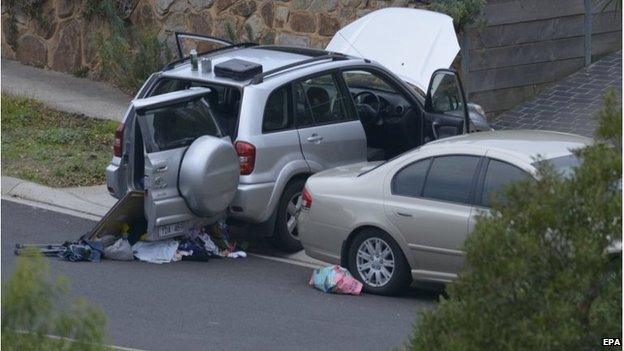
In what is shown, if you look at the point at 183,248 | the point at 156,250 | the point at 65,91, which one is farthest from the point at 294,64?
the point at 65,91

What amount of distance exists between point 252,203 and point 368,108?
2.14m

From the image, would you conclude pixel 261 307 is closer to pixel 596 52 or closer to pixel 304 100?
pixel 304 100

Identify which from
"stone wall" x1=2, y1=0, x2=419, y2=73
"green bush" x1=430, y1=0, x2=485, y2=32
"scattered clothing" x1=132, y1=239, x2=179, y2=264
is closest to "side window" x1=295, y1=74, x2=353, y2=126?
"scattered clothing" x1=132, y1=239, x2=179, y2=264

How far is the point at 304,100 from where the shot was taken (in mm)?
11062

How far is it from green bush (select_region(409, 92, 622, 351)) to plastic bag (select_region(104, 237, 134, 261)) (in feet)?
19.7

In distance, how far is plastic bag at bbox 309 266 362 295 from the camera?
966 cm

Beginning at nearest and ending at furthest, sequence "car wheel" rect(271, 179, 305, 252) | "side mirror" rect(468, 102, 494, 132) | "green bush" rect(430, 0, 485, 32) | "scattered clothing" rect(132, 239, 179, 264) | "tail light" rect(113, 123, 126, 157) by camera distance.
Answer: "scattered clothing" rect(132, 239, 179, 264) < "tail light" rect(113, 123, 126, 157) < "car wheel" rect(271, 179, 305, 252) < "side mirror" rect(468, 102, 494, 132) < "green bush" rect(430, 0, 485, 32)

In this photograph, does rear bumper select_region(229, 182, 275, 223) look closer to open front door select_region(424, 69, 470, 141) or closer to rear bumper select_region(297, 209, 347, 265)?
rear bumper select_region(297, 209, 347, 265)

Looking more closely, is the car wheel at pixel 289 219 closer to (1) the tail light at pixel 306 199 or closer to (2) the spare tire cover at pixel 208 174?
(1) the tail light at pixel 306 199

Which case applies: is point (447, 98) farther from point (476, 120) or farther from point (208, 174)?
point (208, 174)

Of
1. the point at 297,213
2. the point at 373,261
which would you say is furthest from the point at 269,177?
the point at 373,261

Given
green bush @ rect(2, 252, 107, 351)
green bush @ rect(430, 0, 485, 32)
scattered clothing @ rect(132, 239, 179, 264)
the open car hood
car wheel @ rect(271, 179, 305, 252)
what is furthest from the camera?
green bush @ rect(430, 0, 485, 32)

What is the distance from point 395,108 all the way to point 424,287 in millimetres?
2588

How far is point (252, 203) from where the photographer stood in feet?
34.4
